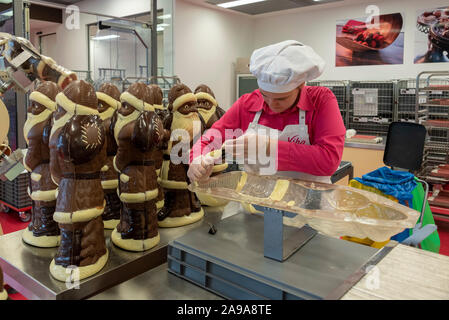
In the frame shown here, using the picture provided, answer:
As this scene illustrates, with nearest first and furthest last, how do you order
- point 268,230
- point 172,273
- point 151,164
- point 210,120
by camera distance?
point 268,230 → point 172,273 → point 151,164 → point 210,120

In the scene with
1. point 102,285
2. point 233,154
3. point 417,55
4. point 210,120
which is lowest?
point 102,285

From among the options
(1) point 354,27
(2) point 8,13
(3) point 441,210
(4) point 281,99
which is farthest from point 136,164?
(1) point 354,27

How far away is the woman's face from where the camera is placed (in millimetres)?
1206

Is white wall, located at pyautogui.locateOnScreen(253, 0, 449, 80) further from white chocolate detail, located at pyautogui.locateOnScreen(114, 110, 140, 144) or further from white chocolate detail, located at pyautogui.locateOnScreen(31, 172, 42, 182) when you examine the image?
white chocolate detail, located at pyautogui.locateOnScreen(31, 172, 42, 182)

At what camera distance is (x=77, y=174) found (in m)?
1.06

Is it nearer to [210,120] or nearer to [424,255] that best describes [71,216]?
[210,120]

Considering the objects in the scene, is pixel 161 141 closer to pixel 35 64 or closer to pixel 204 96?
pixel 204 96

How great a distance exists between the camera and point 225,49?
6.99 meters

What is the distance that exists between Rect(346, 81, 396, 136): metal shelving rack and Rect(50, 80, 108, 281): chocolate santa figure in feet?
15.7

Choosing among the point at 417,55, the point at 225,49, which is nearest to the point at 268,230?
the point at 417,55

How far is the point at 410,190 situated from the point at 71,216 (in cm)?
180

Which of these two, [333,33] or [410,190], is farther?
[333,33]

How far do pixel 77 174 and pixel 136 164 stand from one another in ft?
0.71

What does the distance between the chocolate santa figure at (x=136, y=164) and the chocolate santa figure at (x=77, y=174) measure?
132 mm
